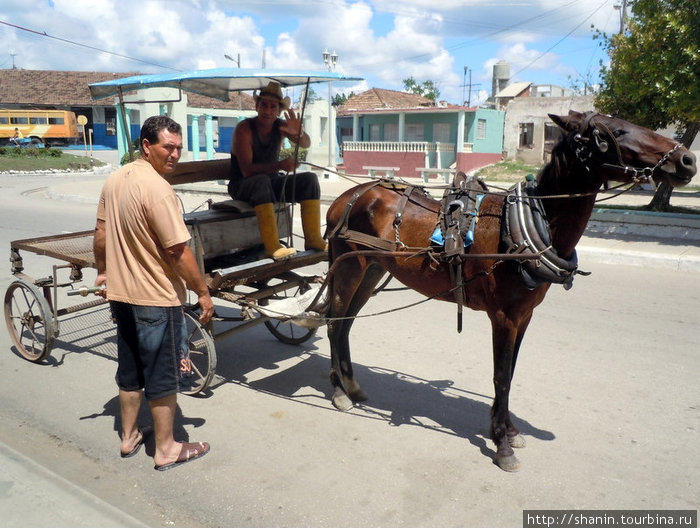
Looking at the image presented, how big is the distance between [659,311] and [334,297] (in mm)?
4207

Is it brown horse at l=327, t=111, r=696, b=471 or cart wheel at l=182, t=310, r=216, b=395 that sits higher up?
brown horse at l=327, t=111, r=696, b=471

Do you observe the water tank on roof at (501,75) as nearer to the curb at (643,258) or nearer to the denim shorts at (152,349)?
the curb at (643,258)

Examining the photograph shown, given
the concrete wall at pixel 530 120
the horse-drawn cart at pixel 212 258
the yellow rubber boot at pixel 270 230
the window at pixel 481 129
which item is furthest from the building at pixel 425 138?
the yellow rubber boot at pixel 270 230

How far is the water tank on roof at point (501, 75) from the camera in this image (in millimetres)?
44312

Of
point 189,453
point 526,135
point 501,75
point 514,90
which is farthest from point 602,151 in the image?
point 501,75

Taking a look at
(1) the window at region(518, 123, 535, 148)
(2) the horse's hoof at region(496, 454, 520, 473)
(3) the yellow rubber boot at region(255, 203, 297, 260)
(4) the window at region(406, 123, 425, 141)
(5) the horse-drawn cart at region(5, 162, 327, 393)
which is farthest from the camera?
(4) the window at region(406, 123, 425, 141)

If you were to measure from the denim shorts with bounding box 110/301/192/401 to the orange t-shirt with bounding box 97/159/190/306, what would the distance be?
0.10m

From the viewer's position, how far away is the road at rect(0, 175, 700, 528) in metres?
3.29

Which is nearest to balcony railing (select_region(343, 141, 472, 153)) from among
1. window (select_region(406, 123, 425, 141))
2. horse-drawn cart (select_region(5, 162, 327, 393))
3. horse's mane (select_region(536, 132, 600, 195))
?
window (select_region(406, 123, 425, 141))

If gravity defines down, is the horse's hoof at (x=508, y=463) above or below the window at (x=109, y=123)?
below

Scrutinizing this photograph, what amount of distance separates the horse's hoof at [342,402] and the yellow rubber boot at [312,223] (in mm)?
1457

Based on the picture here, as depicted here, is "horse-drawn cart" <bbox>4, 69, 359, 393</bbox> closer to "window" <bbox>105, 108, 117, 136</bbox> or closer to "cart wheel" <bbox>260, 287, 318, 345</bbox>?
"cart wheel" <bbox>260, 287, 318, 345</bbox>

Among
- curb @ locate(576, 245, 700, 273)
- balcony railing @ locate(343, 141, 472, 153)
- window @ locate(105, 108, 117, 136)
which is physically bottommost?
curb @ locate(576, 245, 700, 273)

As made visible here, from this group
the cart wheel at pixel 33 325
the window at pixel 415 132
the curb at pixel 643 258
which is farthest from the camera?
the window at pixel 415 132
